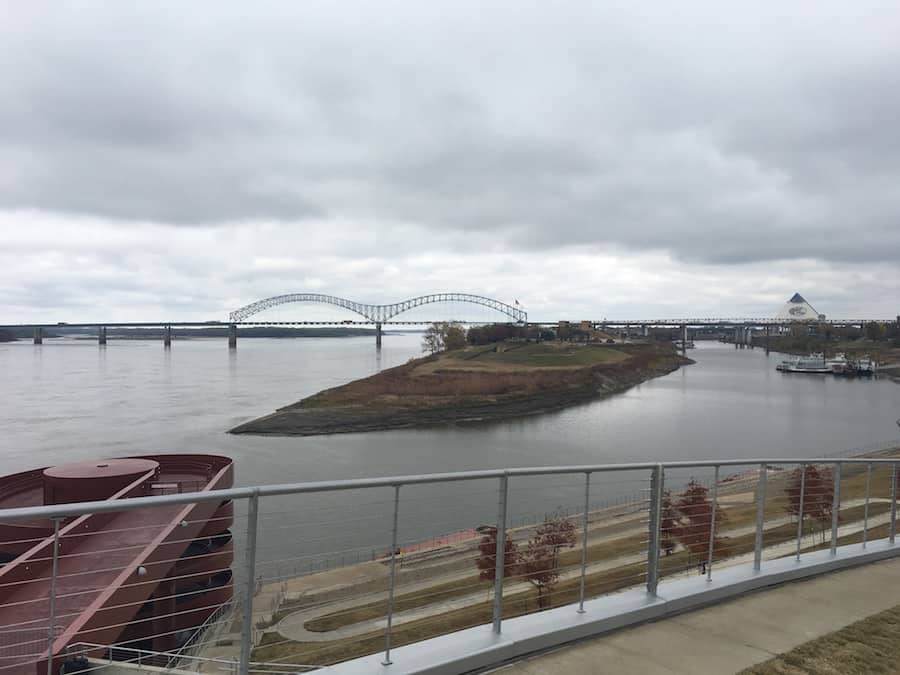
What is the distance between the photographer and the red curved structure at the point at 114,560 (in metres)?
8.98

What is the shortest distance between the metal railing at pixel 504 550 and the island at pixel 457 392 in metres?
26.5

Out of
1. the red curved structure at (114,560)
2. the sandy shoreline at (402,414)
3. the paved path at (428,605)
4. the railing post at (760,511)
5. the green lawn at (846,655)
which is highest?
the railing post at (760,511)

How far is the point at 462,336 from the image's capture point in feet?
418

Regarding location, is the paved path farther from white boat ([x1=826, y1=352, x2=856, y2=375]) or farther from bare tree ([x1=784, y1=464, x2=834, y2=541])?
white boat ([x1=826, y1=352, x2=856, y2=375])

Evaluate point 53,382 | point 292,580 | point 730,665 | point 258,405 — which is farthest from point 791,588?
point 53,382

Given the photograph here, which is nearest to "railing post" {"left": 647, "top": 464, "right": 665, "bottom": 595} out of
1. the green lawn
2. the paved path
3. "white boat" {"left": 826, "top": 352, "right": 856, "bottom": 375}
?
the green lawn

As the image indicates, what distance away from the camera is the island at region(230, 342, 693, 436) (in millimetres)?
52781

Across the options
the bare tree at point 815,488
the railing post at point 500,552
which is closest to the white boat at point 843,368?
the bare tree at point 815,488

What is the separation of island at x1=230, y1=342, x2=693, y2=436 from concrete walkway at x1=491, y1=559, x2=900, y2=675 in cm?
4460

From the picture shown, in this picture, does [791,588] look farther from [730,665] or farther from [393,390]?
[393,390]

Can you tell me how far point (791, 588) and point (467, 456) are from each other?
111ft

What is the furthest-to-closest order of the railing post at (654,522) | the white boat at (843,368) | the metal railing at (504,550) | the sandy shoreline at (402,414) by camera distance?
the white boat at (843,368)
the sandy shoreline at (402,414)
the railing post at (654,522)
the metal railing at (504,550)

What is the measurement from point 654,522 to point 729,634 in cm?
85

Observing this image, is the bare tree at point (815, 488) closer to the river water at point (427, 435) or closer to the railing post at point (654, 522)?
the railing post at point (654, 522)
